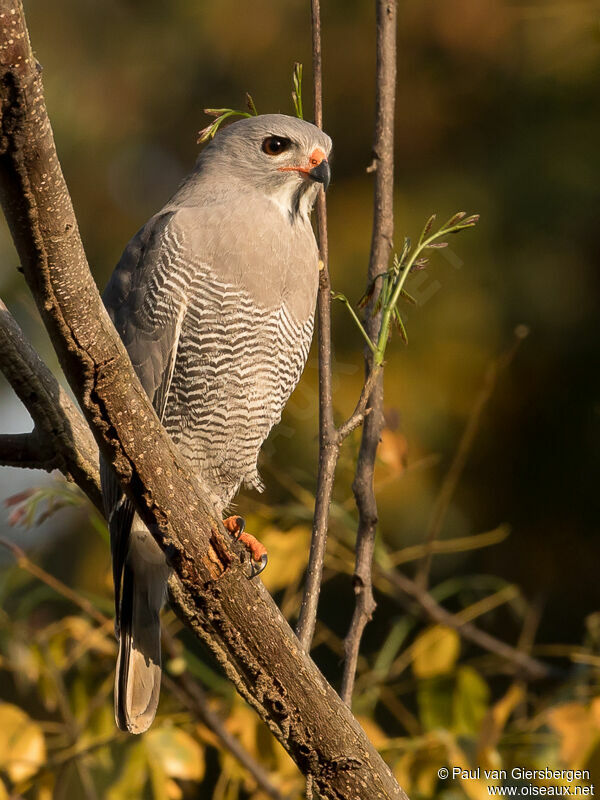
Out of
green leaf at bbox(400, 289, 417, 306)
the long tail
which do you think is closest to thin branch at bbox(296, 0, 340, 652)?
green leaf at bbox(400, 289, 417, 306)

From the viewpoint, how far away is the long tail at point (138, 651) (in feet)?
8.77

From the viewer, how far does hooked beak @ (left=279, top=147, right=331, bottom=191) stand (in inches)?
114

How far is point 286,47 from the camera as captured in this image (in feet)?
18.1

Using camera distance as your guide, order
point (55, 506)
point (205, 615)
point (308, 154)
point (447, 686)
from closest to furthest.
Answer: point (205, 615) < point (55, 506) < point (447, 686) < point (308, 154)

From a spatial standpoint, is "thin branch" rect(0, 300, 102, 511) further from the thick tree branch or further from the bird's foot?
the thick tree branch

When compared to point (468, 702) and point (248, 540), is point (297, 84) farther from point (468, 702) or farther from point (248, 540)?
point (468, 702)

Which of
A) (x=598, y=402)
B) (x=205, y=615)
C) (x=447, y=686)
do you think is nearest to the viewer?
(x=205, y=615)

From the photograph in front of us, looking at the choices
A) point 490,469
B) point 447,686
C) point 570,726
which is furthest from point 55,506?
point 490,469

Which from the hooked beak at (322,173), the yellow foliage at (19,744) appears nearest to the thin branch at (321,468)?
the hooked beak at (322,173)

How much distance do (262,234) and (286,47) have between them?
3.06m

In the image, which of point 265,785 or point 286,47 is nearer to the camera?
point 265,785

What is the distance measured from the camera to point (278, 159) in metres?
3.06

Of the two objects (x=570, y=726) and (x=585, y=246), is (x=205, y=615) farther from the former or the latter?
(x=585, y=246)

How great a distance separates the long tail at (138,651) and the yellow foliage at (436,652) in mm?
765
